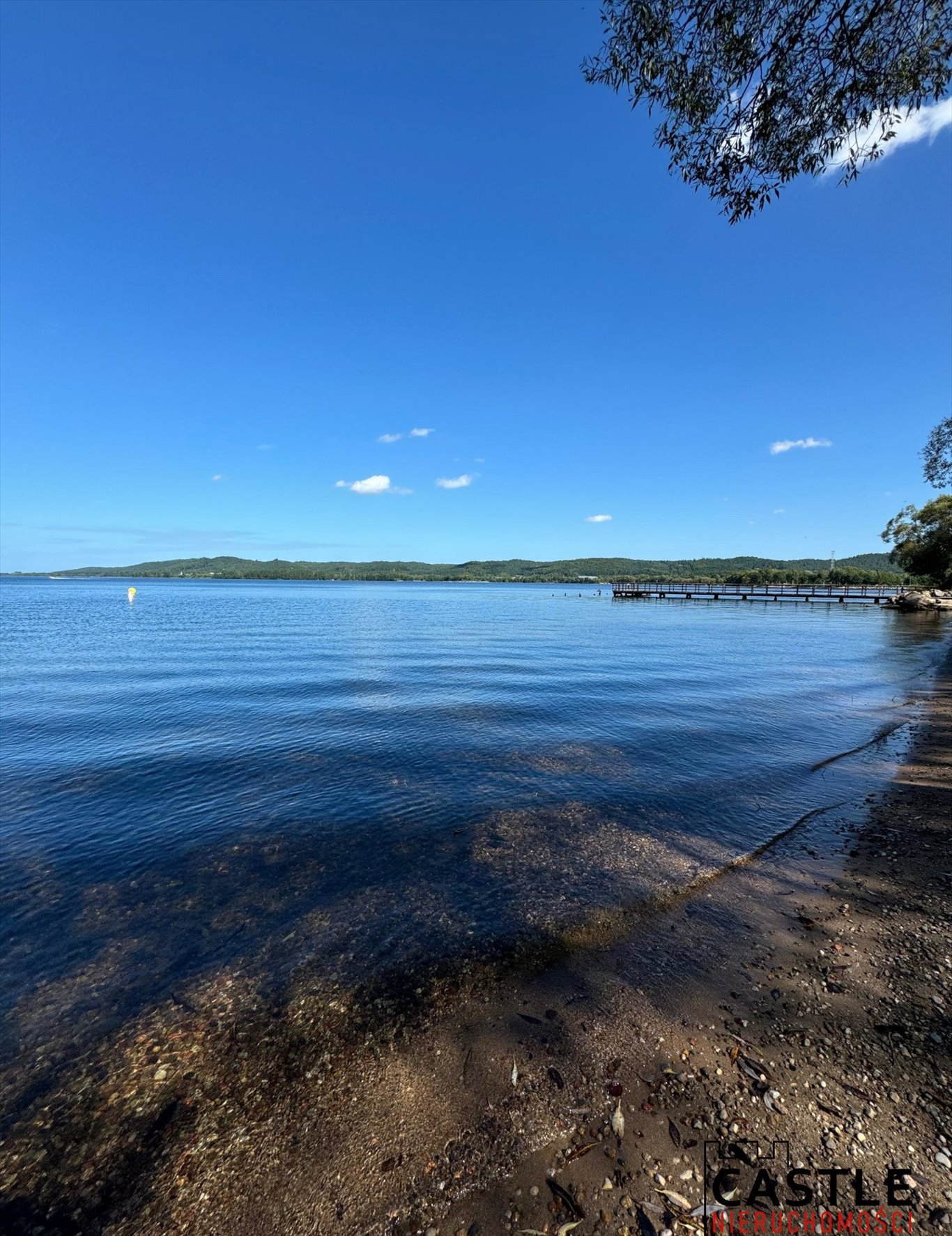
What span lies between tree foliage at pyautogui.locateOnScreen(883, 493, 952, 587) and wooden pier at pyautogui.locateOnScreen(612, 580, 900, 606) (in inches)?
527

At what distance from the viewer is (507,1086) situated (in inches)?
162

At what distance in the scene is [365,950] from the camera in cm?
603

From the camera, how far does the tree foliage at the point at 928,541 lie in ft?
170

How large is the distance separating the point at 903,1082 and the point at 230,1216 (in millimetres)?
5079

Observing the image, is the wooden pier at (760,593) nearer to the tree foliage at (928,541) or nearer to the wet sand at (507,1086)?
the tree foliage at (928,541)

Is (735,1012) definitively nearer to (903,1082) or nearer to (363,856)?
(903,1082)

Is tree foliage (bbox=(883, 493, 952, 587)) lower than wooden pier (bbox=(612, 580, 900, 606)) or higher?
higher

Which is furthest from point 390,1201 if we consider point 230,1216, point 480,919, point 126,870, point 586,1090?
point 126,870

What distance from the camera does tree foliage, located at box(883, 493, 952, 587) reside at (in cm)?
5184

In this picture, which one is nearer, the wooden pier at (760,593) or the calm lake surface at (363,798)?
the calm lake surface at (363,798)

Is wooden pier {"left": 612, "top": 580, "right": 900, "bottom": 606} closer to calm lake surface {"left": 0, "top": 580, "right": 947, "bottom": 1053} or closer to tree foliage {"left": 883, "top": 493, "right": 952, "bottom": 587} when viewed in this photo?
tree foliage {"left": 883, "top": 493, "right": 952, "bottom": 587}

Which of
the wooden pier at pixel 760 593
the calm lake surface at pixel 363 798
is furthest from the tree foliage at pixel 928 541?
the calm lake surface at pixel 363 798

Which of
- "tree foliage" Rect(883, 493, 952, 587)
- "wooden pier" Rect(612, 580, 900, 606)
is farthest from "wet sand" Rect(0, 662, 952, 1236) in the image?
"wooden pier" Rect(612, 580, 900, 606)

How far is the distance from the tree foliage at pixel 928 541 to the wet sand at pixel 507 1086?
206ft
